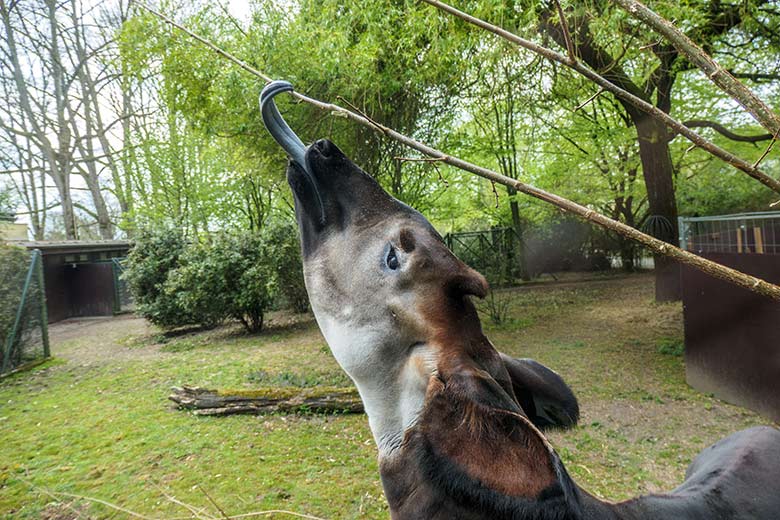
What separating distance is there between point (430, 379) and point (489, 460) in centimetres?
22

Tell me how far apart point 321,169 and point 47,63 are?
75.3ft

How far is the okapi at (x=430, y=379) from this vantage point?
71 centimetres

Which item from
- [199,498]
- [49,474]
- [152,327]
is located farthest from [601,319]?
[152,327]

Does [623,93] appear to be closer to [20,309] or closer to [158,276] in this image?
[20,309]

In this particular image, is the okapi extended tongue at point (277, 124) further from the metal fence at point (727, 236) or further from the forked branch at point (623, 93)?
the metal fence at point (727, 236)

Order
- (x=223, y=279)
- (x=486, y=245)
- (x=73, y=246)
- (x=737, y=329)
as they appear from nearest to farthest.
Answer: (x=737, y=329) → (x=223, y=279) → (x=73, y=246) → (x=486, y=245)

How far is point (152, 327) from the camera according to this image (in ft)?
44.3

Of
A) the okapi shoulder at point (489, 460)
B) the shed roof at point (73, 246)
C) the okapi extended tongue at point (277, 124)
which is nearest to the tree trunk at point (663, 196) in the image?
the okapi extended tongue at point (277, 124)

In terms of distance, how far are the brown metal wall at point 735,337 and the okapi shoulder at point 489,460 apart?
4.99 m

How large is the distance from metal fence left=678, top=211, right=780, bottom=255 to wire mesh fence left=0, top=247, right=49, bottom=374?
11235 mm

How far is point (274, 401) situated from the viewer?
19.3 ft

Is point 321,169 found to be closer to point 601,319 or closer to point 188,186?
point 601,319

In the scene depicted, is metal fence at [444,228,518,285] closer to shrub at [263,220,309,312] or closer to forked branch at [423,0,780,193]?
shrub at [263,220,309,312]

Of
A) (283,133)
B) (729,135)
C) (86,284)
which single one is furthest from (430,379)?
(86,284)
